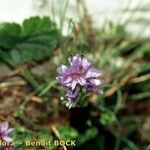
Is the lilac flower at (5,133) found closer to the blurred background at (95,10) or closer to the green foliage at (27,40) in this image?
the green foliage at (27,40)

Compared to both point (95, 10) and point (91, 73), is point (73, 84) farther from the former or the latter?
point (95, 10)

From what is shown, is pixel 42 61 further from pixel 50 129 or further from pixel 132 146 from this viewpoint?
pixel 132 146

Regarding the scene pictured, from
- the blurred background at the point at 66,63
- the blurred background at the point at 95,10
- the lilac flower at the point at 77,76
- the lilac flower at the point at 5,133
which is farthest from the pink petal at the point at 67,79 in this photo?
the blurred background at the point at 95,10

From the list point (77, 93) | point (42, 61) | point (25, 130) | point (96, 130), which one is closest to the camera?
point (77, 93)

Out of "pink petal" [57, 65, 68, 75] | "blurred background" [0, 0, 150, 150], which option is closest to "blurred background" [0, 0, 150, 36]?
"blurred background" [0, 0, 150, 150]

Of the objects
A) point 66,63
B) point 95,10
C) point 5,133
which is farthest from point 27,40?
point 5,133

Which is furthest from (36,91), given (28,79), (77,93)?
(77,93)
